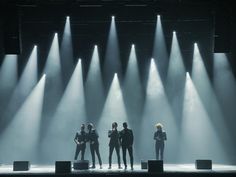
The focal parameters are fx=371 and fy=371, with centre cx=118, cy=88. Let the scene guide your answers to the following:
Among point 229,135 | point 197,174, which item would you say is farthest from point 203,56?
point 197,174

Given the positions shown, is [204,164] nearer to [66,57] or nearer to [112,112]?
[112,112]

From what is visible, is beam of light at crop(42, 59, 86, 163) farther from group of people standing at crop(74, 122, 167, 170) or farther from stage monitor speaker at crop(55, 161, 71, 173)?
stage monitor speaker at crop(55, 161, 71, 173)

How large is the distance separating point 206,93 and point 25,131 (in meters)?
9.49

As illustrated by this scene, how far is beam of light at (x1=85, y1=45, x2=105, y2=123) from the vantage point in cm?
1912

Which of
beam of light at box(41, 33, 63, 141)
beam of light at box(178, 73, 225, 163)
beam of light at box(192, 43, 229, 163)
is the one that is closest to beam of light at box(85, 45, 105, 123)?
beam of light at box(41, 33, 63, 141)

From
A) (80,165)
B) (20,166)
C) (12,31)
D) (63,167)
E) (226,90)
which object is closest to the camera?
(63,167)

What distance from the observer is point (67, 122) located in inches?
748

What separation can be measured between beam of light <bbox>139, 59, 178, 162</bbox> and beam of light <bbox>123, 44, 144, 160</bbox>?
1.04ft

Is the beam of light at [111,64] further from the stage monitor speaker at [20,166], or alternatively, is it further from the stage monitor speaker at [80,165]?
the stage monitor speaker at [20,166]

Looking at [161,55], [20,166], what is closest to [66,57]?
[161,55]

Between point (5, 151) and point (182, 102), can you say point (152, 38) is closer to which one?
point (182, 102)

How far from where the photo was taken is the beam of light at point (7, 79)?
18891 mm

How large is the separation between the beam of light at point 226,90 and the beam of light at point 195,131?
0.80m

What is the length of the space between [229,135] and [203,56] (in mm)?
4217
